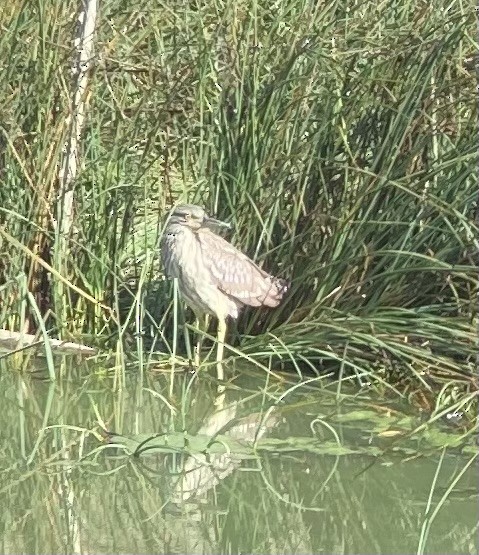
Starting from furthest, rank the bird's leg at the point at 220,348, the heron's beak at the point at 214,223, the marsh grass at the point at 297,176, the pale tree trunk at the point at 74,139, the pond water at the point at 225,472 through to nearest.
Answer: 1. the pale tree trunk at the point at 74,139
2. the heron's beak at the point at 214,223
3. the bird's leg at the point at 220,348
4. the marsh grass at the point at 297,176
5. the pond water at the point at 225,472

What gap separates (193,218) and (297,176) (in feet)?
1.54

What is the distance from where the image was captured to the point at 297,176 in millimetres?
5816

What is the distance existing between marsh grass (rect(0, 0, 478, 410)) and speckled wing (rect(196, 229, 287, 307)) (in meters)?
0.10

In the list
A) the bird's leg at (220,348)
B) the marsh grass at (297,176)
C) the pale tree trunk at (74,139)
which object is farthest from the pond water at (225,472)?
the pale tree trunk at (74,139)

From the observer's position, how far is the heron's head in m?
5.73

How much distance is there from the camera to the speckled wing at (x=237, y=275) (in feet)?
18.7

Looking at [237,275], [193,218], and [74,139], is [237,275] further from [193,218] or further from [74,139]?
[74,139]

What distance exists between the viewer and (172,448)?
4.39 meters

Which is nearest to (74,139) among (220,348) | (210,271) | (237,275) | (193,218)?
(193,218)

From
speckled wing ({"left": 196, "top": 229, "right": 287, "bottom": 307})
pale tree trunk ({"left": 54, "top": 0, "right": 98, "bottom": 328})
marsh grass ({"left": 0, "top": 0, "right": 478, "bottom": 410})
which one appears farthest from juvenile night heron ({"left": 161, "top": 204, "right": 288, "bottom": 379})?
pale tree trunk ({"left": 54, "top": 0, "right": 98, "bottom": 328})

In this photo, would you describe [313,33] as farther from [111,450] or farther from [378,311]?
[111,450]

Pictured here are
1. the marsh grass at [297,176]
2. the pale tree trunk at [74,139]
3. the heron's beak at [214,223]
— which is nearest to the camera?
the marsh grass at [297,176]

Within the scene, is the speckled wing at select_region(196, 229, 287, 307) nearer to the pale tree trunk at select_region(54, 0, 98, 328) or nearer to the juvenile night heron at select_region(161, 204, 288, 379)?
the juvenile night heron at select_region(161, 204, 288, 379)

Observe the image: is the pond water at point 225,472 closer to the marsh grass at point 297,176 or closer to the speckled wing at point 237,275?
the marsh grass at point 297,176
